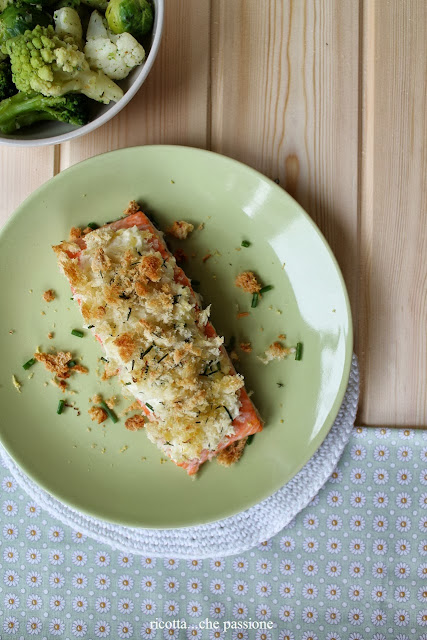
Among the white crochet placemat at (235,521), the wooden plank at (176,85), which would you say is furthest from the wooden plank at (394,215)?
the wooden plank at (176,85)

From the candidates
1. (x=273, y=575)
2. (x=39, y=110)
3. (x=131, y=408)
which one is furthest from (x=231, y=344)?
(x=39, y=110)

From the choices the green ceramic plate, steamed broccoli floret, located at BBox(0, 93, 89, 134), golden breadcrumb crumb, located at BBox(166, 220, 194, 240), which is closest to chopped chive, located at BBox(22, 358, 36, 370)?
the green ceramic plate

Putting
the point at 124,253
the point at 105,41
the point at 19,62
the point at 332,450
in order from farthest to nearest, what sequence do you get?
the point at 332,450 → the point at 124,253 → the point at 105,41 → the point at 19,62

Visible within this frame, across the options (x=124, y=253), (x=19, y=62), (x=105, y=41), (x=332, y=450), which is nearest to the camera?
(x=19, y=62)

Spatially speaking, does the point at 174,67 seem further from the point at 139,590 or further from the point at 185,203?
the point at 139,590

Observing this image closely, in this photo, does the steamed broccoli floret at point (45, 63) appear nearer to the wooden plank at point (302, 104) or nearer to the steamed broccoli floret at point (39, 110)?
the steamed broccoli floret at point (39, 110)

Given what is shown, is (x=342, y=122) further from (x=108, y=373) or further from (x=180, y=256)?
(x=108, y=373)

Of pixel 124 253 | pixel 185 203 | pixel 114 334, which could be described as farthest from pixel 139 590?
pixel 185 203
